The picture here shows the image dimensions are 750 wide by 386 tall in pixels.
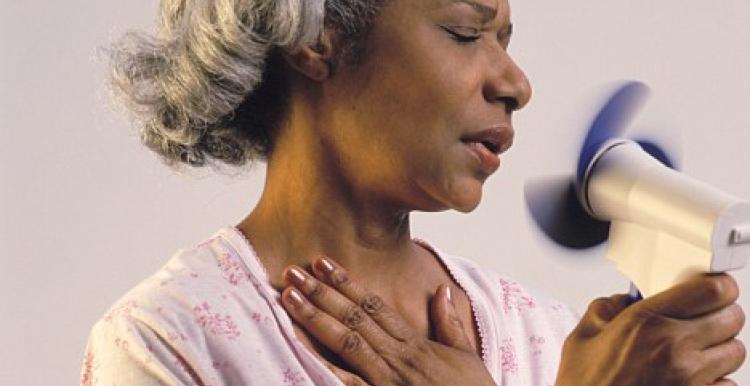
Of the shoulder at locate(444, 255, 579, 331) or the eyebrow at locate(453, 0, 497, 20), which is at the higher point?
the eyebrow at locate(453, 0, 497, 20)

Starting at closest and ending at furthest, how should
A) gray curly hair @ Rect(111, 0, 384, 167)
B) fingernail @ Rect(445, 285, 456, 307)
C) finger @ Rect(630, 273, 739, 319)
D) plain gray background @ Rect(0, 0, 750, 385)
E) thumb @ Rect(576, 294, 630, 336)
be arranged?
finger @ Rect(630, 273, 739, 319), thumb @ Rect(576, 294, 630, 336), gray curly hair @ Rect(111, 0, 384, 167), fingernail @ Rect(445, 285, 456, 307), plain gray background @ Rect(0, 0, 750, 385)

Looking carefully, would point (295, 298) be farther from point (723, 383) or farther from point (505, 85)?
point (723, 383)

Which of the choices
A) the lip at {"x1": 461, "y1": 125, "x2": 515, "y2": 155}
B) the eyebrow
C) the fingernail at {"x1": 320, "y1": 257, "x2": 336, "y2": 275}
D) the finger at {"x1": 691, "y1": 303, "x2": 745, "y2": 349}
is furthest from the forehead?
the finger at {"x1": 691, "y1": 303, "x2": 745, "y2": 349}

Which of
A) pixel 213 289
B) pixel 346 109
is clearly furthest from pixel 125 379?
pixel 346 109

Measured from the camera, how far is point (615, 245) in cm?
127

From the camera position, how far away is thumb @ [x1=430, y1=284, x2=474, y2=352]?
140 centimetres

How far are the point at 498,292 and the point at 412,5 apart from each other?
0.35 meters

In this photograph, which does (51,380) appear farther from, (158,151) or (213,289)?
(213,289)

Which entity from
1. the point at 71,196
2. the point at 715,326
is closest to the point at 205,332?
the point at 715,326

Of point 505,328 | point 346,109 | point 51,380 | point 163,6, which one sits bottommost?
point 51,380

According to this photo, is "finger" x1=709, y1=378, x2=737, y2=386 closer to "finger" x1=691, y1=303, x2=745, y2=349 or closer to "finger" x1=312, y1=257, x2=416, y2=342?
"finger" x1=691, y1=303, x2=745, y2=349

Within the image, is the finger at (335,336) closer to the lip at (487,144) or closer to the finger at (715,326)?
the lip at (487,144)

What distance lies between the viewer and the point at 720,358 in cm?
115

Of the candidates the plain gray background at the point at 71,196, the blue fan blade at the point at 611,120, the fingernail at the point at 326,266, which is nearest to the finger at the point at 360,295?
the fingernail at the point at 326,266
